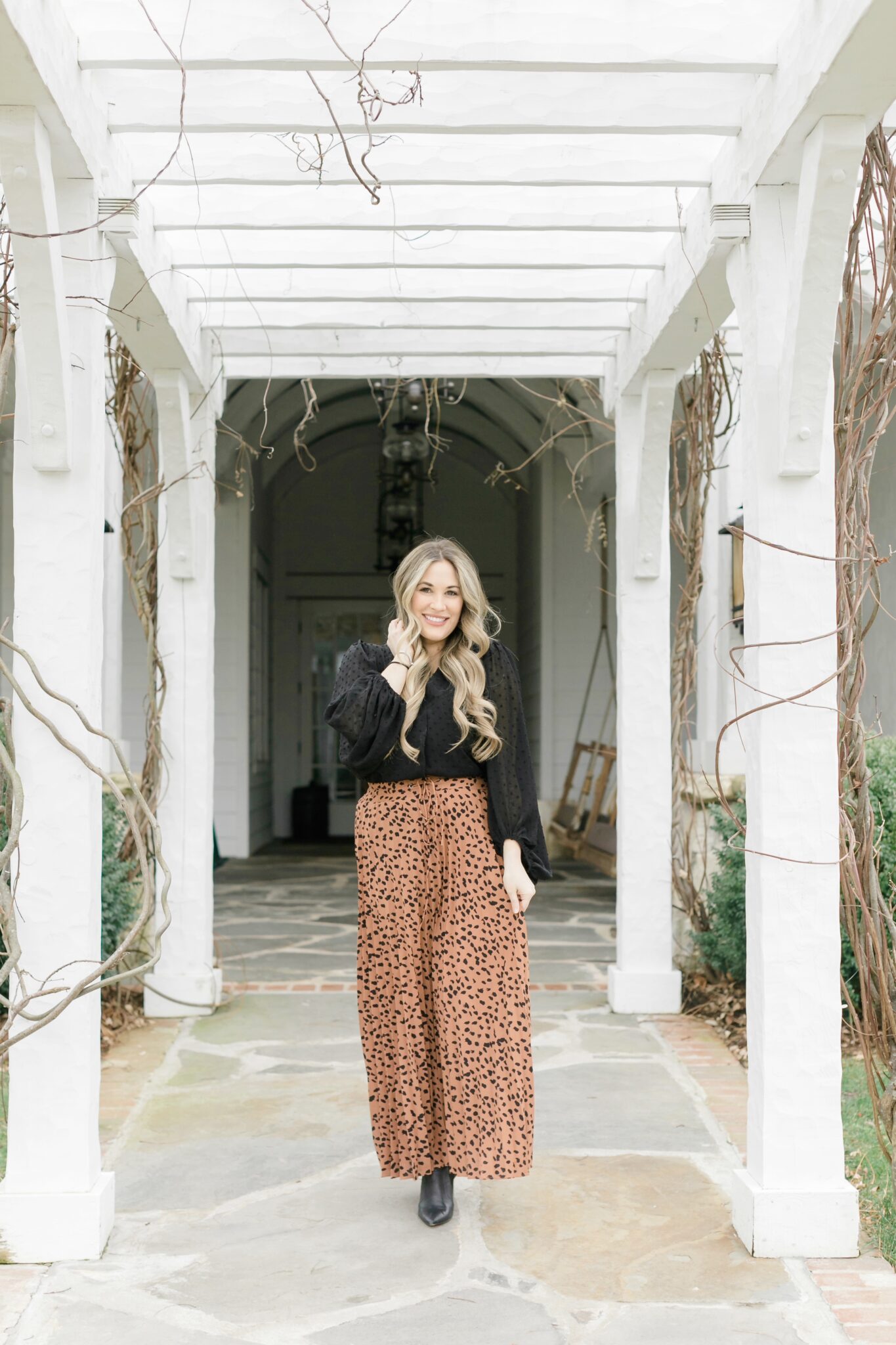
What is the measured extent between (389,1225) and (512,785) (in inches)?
42.2

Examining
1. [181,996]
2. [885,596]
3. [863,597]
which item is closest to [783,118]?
[863,597]

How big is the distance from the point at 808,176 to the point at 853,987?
303cm

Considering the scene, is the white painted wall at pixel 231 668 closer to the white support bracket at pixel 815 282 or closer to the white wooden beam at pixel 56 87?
the white wooden beam at pixel 56 87

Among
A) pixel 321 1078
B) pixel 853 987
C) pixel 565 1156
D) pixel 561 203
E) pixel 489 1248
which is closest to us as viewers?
pixel 489 1248

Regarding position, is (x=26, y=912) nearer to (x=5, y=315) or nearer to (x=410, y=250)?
(x=5, y=315)

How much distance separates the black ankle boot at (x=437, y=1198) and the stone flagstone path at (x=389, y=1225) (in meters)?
0.04

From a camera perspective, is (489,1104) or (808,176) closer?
(808,176)

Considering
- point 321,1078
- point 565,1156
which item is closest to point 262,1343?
point 565,1156

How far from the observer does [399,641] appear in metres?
2.96

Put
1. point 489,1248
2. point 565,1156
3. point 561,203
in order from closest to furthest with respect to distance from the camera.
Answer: point 489,1248 → point 565,1156 → point 561,203

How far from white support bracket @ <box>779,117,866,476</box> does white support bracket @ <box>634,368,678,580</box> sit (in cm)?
174

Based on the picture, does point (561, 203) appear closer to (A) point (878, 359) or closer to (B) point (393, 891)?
(A) point (878, 359)

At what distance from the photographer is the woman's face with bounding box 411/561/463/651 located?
2.96 metres

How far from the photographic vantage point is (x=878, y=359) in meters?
2.97
